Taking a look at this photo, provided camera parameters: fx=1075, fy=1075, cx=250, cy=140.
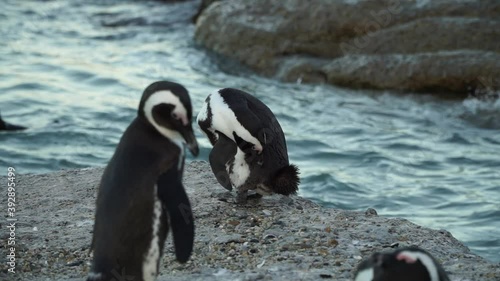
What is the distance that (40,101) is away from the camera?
13641mm

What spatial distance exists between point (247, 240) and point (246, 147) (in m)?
0.82

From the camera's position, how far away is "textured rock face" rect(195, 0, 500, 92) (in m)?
Result: 13.7

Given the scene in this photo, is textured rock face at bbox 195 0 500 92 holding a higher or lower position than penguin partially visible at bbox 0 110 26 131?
higher

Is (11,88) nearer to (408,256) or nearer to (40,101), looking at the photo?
(40,101)

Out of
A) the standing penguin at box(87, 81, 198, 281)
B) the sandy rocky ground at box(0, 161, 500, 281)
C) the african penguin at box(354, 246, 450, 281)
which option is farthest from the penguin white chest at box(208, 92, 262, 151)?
the african penguin at box(354, 246, 450, 281)

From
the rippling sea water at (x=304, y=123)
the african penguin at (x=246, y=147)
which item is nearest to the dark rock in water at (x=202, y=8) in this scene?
the rippling sea water at (x=304, y=123)

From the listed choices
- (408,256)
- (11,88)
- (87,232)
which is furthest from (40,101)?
(408,256)

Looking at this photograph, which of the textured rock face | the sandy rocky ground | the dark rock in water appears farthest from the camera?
the dark rock in water

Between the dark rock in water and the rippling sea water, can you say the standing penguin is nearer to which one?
the rippling sea water

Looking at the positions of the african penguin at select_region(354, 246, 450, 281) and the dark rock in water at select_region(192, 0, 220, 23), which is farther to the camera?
the dark rock in water at select_region(192, 0, 220, 23)

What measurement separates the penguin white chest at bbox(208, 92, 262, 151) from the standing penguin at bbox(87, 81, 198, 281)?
6.03 ft

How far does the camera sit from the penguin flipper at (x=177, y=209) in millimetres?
5512

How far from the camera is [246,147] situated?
750cm

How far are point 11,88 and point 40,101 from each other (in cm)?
79
